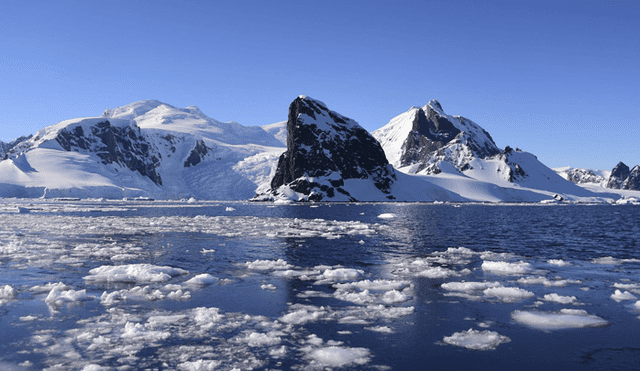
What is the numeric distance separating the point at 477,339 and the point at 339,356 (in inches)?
156

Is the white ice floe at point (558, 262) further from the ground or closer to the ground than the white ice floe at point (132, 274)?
further from the ground

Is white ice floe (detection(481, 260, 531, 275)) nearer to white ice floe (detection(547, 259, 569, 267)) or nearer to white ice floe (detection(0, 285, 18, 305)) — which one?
white ice floe (detection(547, 259, 569, 267))

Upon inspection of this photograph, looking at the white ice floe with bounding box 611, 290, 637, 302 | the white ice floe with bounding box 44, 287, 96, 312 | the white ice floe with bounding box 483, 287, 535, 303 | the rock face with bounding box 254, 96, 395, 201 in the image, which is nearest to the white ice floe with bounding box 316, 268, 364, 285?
the white ice floe with bounding box 483, 287, 535, 303

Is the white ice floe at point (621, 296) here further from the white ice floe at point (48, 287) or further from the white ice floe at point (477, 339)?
the white ice floe at point (48, 287)

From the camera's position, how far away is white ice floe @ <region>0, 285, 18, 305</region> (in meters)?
15.8

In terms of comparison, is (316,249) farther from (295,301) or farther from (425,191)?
(425,191)

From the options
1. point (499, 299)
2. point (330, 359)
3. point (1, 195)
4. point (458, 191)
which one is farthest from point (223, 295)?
point (1, 195)

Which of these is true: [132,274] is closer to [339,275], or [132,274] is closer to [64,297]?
[64,297]

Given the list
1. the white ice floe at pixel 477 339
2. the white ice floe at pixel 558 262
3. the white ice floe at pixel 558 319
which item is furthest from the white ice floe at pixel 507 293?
the white ice floe at pixel 558 262

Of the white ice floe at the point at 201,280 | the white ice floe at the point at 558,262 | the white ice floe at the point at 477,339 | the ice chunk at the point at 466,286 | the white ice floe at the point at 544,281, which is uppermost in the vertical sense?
the white ice floe at the point at 558,262

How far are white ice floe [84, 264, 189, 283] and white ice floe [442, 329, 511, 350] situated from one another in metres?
12.9

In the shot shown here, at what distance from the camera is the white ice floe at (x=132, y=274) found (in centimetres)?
1900

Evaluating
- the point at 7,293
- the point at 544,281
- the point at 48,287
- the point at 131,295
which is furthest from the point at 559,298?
the point at 7,293

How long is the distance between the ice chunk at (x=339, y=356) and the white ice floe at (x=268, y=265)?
11460 mm
